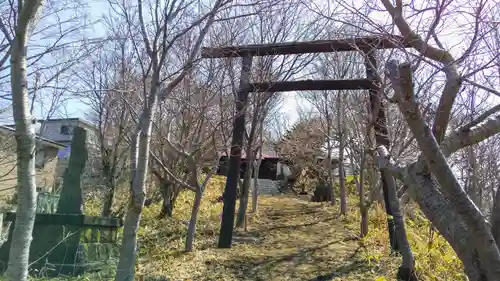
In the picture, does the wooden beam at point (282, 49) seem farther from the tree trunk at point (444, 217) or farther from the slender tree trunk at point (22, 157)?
the tree trunk at point (444, 217)

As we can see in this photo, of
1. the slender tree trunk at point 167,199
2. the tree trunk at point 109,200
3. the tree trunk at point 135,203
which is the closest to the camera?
the tree trunk at point 135,203

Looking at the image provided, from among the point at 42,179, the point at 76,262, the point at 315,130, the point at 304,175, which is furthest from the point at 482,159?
the point at 42,179

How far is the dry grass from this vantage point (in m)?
6.32

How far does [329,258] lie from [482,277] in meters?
4.97

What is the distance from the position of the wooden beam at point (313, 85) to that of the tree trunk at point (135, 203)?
149 inches

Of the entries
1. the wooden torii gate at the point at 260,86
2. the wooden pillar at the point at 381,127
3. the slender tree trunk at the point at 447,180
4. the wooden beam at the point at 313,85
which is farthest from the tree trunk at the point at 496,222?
the wooden beam at the point at 313,85

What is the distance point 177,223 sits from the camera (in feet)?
32.6

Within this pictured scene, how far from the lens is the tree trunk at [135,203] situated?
4117mm

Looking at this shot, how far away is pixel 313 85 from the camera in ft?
24.8

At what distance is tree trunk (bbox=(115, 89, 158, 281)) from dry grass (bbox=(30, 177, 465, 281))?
168 centimetres

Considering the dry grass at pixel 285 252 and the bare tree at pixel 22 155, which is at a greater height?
the bare tree at pixel 22 155

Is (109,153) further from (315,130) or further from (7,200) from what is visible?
(315,130)

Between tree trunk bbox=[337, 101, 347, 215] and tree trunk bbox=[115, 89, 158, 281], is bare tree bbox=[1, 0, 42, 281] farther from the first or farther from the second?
tree trunk bbox=[337, 101, 347, 215]

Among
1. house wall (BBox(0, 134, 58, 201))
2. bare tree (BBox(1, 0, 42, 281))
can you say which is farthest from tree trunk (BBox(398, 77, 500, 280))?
house wall (BBox(0, 134, 58, 201))
